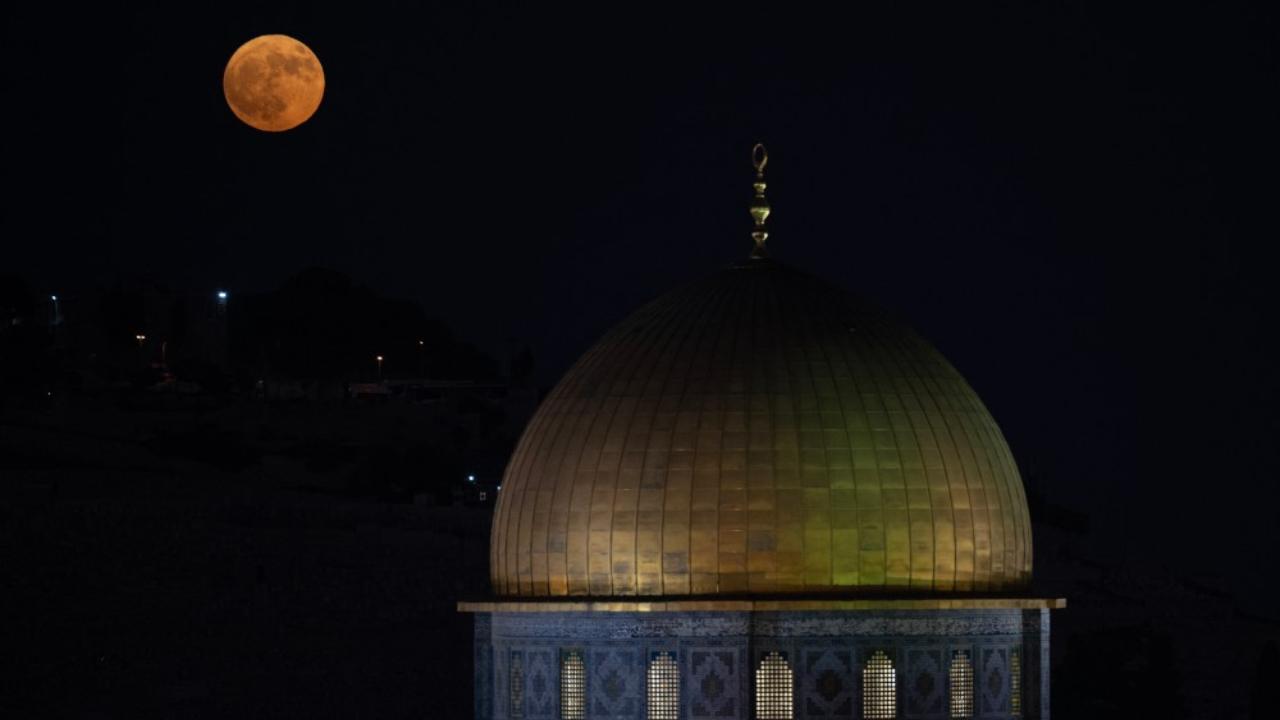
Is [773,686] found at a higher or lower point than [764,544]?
lower

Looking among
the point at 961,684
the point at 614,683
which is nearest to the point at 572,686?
the point at 614,683

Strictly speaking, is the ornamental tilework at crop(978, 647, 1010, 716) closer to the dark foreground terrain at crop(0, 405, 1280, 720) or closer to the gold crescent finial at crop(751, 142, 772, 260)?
the gold crescent finial at crop(751, 142, 772, 260)

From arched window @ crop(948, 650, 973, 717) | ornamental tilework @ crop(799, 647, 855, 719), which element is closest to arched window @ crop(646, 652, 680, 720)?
ornamental tilework @ crop(799, 647, 855, 719)

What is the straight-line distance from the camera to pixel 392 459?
410ft

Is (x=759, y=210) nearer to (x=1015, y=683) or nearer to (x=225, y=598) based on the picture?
(x=1015, y=683)

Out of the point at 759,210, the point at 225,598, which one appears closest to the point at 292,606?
the point at 225,598

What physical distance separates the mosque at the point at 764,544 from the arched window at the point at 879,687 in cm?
3

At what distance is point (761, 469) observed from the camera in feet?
136

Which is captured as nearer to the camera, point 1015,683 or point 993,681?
point 993,681

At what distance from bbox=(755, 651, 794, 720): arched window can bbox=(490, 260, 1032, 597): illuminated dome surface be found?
853mm

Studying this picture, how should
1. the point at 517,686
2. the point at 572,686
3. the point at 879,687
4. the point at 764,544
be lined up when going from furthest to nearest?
the point at 517,686
the point at 572,686
the point at 879,687
the point at 764,544

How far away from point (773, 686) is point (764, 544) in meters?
1.73

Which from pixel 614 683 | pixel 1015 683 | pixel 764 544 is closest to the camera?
pixel 764 544

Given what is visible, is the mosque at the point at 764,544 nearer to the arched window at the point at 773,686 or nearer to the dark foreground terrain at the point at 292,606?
the arched window at the point at 773,686
